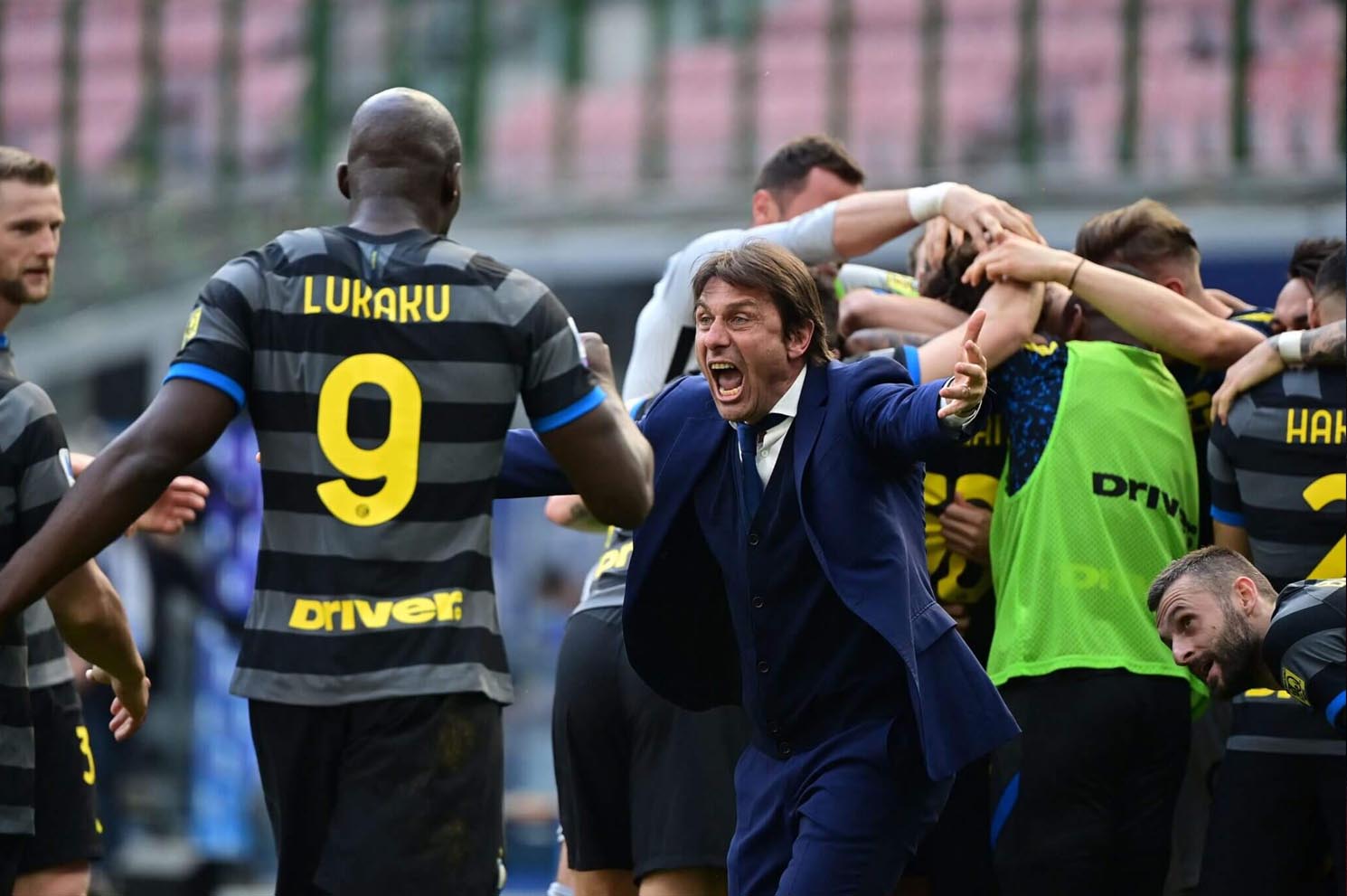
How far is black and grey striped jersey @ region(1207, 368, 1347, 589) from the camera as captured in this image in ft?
17.2

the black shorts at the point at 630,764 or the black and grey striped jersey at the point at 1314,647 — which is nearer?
the black and grey striped jersey at the point at 1314,647

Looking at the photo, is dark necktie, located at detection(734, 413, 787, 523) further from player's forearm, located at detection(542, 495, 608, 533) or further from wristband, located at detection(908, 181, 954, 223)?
wristband, located at detection(908, 181, 954, 223)

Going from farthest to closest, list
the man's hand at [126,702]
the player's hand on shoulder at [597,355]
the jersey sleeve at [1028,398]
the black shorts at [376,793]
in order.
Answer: the jersey sleeve at [1028,398]
the man's hand at [126,702]
the player's hand on shoulder at [597,355]
the black shorts at [376,793]

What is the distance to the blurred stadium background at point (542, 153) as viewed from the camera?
37.1 ft

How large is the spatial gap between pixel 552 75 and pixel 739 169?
5.86 ft

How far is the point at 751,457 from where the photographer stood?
4.52 meters

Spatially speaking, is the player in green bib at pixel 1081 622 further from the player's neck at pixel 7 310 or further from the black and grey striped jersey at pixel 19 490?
the player's neck at pixel 7 310

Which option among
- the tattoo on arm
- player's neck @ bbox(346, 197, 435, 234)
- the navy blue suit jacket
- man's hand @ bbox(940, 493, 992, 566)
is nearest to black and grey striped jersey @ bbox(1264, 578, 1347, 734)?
the navy blue suit jacket

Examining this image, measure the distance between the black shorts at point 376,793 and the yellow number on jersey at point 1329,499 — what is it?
8.04 ft

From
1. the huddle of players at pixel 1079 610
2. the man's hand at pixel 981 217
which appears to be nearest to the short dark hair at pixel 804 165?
the huddle of players at pixel 1079 610

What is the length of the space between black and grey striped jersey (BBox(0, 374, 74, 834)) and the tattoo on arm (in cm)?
323

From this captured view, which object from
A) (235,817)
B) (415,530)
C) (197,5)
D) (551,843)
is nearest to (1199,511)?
(415,530)

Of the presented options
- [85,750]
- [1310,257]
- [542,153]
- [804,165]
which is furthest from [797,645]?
[542,153]

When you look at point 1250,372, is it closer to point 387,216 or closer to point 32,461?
point 387,216
